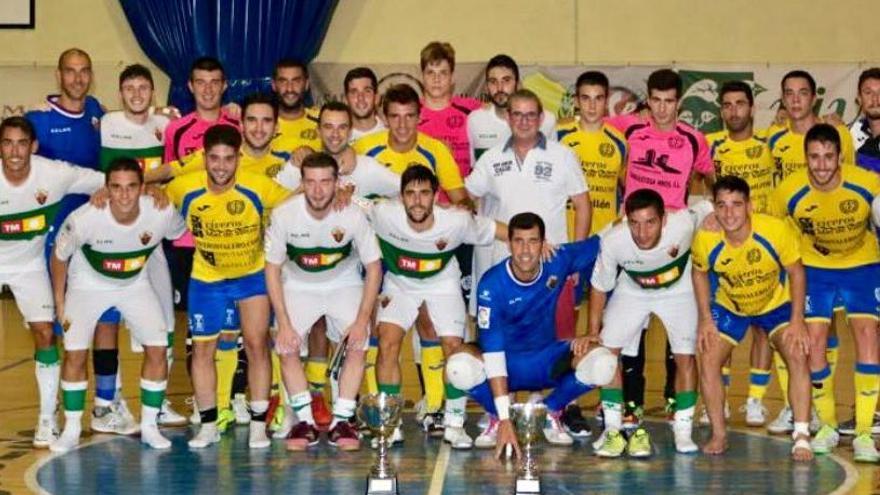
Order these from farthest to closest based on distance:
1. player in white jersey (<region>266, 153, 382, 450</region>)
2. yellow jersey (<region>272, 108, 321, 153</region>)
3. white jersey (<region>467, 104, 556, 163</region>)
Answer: white jersey (<region>467, 104, 556, 163</region>), yellow jersey (<region>272, 108, 321, 153</region>), player in white jersey (<region>266, 153, 382, 450</region>)

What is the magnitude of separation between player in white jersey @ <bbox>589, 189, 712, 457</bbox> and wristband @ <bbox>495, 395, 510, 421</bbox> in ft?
2.24

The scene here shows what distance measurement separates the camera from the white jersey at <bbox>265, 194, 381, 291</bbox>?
9156 millimetres

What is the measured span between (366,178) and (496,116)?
1157mm

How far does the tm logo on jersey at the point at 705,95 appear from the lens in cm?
1697

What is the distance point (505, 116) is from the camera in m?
10.3

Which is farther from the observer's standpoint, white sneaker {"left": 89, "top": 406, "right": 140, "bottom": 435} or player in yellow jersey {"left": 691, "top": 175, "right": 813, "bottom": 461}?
white sneaker {"left": 89, "top": 406, "right": 140, "bottom": 435}

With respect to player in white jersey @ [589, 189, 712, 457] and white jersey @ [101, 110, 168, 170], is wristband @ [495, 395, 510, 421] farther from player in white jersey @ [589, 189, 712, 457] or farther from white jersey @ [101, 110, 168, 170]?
white jersey @ [101, 110, 168, 170]

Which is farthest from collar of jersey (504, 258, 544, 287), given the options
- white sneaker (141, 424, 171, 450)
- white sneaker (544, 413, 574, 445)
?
white sneaker (141, 424, 171, 450)

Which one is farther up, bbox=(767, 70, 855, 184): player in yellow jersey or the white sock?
bbox=(767, 70, 855, 184): player in yellow jersey

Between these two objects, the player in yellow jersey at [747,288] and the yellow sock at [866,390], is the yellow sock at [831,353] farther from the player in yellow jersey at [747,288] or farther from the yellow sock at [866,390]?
the player in yellow jersey at [747,288]

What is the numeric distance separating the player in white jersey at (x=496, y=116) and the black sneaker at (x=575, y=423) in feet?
5.87

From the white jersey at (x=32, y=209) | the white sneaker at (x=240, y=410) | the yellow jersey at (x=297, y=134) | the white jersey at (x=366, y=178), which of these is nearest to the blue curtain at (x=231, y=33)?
the yellow jersey at (x=297, y=134)

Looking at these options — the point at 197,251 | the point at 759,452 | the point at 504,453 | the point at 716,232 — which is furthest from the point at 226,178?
the point at 759,452

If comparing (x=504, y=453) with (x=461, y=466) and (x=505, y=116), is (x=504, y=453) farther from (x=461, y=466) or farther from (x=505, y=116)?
(x=505, y=116)
